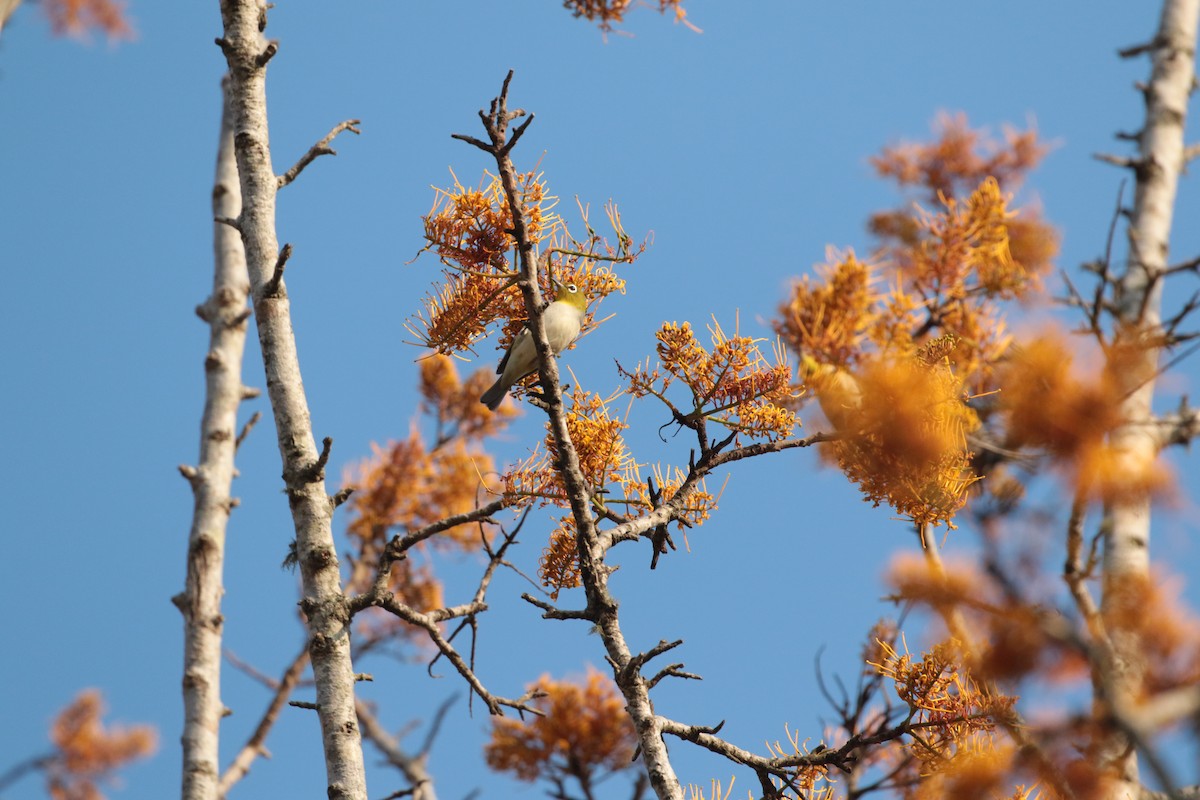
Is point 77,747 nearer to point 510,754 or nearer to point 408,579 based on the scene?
point 408,579

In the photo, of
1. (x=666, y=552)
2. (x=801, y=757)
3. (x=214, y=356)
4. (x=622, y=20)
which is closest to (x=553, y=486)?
(x=666, y=552)

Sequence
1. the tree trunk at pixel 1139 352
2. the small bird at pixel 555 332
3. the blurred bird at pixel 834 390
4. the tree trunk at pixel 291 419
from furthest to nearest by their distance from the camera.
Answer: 1. the small bird at pixel 555 332
2. the blurred bird at pixel 834 390
3. the tree trunk at pixel 291 419
4. the tree trunk at pixel 1139 352

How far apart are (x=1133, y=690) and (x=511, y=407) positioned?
24.6ft

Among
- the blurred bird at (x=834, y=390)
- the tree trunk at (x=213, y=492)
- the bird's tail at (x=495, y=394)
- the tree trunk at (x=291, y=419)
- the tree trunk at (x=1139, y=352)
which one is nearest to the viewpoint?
the tree trunk at (x=1139, y=352)

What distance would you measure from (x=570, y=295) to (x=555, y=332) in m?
0.19

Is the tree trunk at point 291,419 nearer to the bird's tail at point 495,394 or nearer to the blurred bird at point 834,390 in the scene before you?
the bird's tail at point 495,394

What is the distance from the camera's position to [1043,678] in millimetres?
2240

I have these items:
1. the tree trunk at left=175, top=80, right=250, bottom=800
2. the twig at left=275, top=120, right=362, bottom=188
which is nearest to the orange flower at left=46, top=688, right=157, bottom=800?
the tree trunk at left=175, top=80, right=250, bottom=800

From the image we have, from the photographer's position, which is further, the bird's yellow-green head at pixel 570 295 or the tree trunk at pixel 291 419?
the bird's yellow-green head at pixel 570 295

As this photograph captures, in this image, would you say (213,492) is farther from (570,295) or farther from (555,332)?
(570,295)

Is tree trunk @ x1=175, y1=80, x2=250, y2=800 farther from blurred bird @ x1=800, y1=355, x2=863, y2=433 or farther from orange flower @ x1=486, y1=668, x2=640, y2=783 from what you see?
blurred bird @ x1=800, y1=355, x2=863, y2=433

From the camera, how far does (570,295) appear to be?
4828 mm

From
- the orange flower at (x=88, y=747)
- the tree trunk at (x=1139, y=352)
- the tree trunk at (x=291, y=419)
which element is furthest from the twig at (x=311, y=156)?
the orange flower at (x=88, y=747)

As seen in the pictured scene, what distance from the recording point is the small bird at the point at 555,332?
4781 mm
